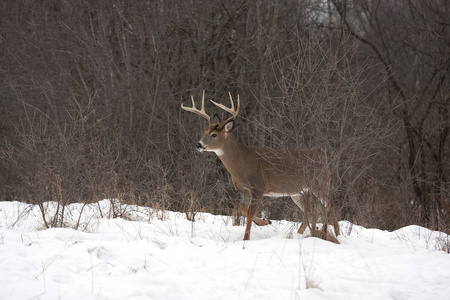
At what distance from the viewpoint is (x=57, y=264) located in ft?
15.3

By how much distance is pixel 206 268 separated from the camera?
4852mm

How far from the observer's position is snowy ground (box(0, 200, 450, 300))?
4.14 metres

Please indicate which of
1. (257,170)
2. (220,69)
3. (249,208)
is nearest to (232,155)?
(257,170)

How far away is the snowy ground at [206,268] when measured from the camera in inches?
163

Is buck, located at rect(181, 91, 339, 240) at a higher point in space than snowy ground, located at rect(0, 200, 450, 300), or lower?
higher

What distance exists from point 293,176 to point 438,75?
10103 millimetres

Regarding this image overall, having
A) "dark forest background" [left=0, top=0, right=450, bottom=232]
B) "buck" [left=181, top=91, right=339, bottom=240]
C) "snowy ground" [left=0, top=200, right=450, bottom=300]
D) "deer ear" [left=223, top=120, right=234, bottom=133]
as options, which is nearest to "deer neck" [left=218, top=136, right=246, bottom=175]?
"buck" [left=181, top=91, right=339, bottom=240]

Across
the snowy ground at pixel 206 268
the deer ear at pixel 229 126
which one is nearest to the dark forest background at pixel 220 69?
the deer ear at pixel 229 126

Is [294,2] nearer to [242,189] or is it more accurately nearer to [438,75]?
[438,75]

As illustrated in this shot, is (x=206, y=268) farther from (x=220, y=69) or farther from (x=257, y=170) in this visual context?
(x=220, y=69)

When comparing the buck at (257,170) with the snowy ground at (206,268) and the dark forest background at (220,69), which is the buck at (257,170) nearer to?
the snowy ground at (206,268)

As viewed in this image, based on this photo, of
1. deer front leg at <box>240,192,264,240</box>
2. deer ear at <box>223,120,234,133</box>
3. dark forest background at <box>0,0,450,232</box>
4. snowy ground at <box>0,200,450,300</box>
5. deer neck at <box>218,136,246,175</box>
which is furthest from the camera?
dark forest background at <box>0,0,450,232</box>

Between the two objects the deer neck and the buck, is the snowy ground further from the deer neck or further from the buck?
the deer neck

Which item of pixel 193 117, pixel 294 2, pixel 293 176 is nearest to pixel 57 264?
pixel 293 176
